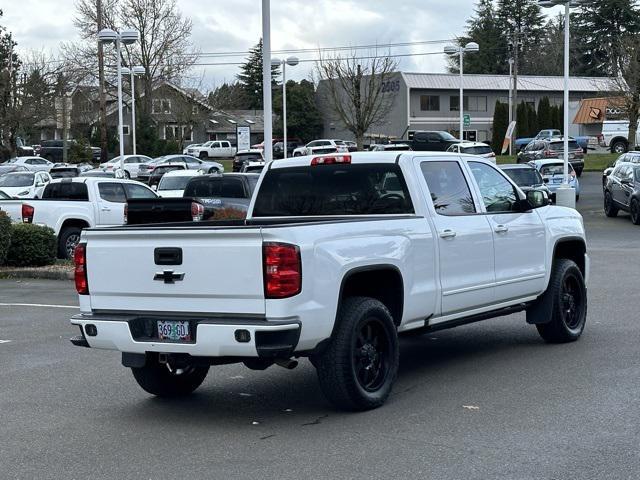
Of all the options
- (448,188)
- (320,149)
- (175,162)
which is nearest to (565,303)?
(448,188)

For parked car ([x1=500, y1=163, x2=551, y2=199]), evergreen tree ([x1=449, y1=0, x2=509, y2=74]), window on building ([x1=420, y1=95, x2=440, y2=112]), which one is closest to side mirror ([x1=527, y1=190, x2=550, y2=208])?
parked car ([x1=500, y1=163, x2=551, y2=199])

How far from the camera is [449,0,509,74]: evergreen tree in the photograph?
111m

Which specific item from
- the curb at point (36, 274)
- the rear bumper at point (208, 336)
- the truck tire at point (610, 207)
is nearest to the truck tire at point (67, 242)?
the curb at point (36, 274)

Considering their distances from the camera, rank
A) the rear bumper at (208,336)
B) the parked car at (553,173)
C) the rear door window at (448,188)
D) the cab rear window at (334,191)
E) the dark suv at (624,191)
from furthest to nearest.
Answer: the parked car at (553,173) → the dark suv at (624,191) → the rear door window at (448,188) → the cab rear window at (334,191) → the rear bumper at (208,336)

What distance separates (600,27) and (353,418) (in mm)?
95344

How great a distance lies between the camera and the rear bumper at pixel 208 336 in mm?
7293

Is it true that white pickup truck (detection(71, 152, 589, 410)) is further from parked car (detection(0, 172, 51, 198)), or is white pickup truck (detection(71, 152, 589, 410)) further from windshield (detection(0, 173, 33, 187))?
windshield (detection(0, 173, 33, 187))

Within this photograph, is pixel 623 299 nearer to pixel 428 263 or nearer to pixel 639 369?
pixel 639 369

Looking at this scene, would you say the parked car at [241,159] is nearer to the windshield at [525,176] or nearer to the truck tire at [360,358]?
the windshield at [525,176]

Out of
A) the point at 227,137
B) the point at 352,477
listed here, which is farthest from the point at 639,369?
the point at 227,137

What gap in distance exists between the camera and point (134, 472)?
21.6 feet

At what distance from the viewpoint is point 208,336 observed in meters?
7.46

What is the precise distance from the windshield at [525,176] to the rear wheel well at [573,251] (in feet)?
71.9

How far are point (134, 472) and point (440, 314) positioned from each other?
11.0ft
